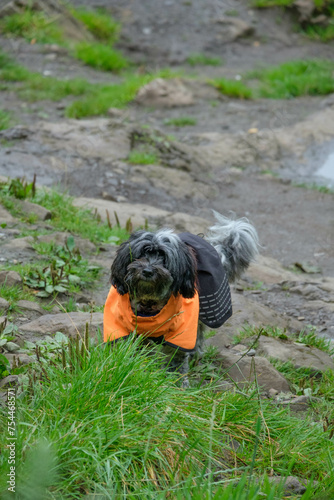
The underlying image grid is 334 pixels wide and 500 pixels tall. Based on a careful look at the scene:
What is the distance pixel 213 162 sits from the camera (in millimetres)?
9367

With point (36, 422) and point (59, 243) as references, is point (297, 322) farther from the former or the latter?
point (36, 422)

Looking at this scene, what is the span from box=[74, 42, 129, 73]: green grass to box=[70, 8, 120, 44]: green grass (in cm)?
106

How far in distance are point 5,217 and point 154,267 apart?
283 centimetres

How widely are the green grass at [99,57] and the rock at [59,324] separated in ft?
30.5

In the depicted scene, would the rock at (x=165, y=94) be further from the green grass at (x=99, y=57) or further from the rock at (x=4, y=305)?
the rock at (x=4, y=305)

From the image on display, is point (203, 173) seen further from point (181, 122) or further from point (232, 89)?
point (232, 89)

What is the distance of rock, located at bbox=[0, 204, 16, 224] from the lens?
581cm

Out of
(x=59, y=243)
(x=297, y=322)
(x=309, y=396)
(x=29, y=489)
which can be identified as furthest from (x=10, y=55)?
(x=29, y=489)

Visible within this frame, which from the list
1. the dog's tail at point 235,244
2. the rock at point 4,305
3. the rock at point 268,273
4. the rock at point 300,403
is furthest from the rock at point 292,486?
the rock at point 268,273

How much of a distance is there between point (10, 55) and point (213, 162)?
17.3ft

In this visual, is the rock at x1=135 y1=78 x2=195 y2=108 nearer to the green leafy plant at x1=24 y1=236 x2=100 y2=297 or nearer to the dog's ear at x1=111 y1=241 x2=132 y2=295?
the green leafy plant at x1=24 y1=236 x2=100 y2=297

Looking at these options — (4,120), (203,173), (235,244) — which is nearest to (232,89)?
(203,173)

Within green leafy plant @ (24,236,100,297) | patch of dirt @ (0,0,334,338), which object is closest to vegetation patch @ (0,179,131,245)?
green leafy plant @ (24,236,100,297)

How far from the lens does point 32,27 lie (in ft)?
41.7
